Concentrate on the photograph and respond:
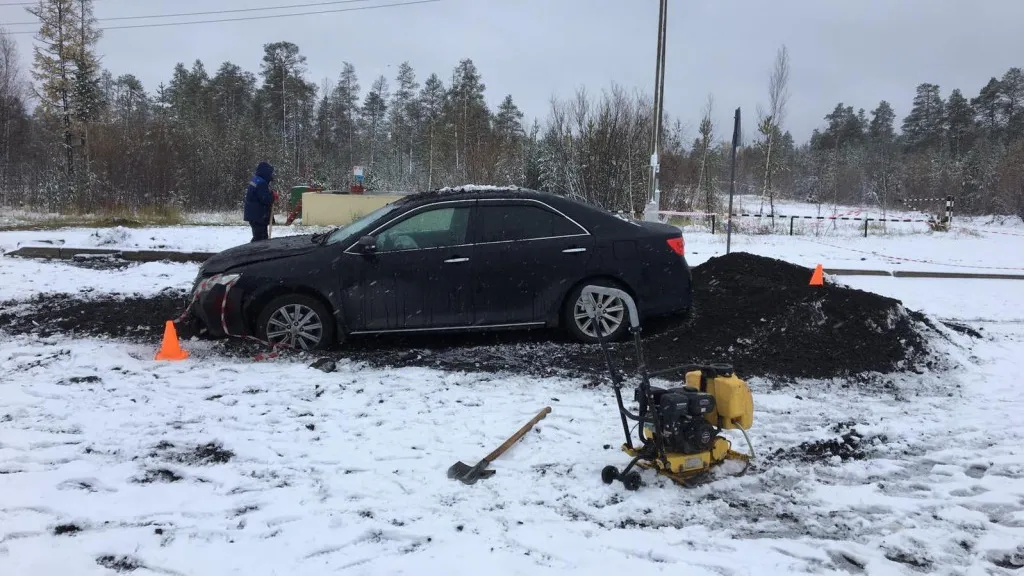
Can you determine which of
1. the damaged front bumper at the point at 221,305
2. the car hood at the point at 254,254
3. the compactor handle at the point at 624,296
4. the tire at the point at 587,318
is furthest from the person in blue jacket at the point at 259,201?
the compactor handle at the point at 624,296

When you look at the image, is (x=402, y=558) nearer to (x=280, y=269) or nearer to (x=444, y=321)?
(x=444, y=321)

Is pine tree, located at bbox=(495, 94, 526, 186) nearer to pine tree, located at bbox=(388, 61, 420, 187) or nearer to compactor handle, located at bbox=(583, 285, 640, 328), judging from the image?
pine tree, located at bbox=(388, 61, 420, 187)

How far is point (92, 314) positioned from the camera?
7180mm

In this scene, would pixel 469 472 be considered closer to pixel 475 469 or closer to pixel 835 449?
pixel 475 469

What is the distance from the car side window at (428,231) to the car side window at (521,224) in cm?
21

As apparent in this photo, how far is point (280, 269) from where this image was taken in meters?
5.76

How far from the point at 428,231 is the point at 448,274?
1.60ft

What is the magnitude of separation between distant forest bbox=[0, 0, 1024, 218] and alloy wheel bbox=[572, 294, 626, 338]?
18116 millimetres

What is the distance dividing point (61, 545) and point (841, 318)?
653cm

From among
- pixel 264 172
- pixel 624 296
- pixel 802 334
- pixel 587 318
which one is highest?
pixel 264 172

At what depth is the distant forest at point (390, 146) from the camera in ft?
90.0

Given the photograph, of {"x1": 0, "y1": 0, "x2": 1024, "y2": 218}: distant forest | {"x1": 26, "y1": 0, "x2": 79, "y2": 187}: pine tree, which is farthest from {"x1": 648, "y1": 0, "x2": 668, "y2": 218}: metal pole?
{"x1": 26, "y1": 0, "x2": 79, "y2": 187}: pine tree

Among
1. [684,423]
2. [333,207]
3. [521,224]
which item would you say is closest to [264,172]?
[521,224]

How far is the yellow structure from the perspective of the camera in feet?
68.9
